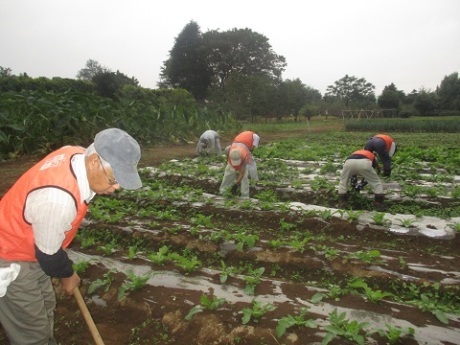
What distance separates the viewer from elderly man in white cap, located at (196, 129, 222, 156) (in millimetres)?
11227

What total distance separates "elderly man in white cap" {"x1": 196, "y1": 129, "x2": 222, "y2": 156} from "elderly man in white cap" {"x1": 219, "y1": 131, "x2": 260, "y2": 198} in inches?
149

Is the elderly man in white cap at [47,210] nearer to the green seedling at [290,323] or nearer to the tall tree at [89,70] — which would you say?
the green seedling at [290,323]

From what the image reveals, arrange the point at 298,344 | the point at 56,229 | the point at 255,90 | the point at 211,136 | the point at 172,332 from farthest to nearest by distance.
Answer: the point at 255,90, the point at 211,136, the point at 172,332, the point at 298,344, the point at 56,229

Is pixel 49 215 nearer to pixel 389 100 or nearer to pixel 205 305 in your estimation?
pixel 205 305

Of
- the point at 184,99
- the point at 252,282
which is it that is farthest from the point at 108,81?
the point at 252,282

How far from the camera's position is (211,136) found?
441 inches

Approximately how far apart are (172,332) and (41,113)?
9707mm

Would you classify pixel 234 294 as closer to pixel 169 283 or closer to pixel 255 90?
pixel 169 283

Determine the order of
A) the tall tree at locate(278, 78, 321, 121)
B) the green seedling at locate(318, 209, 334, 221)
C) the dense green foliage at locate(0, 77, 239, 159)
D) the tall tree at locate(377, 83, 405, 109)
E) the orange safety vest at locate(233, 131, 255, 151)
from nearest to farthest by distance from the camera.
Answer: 1. the green seedling at locate(318, 209, 334, 221)
2. the orange safety vest at locate(233, 131, 255, 151)
3. the dense green foliage at locate(0, 77, 239, 159)
4. the tall tree at locate(278, 78, 321, 121)
5. the tall tree at locate(377, 83, 405, 109)

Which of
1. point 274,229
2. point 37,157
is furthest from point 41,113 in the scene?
point 274,229

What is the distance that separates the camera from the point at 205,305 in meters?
3.11

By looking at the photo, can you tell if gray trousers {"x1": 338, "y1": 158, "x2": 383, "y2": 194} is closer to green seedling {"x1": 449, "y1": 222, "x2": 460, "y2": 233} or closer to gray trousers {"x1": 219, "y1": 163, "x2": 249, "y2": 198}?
green seedling {"x1": 449, "y1": 222, "x2": 460, "y2": 233}

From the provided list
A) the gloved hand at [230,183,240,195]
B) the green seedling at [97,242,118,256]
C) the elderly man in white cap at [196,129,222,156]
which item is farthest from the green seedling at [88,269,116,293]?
the elderly man in white cap at [196,129,222,156]

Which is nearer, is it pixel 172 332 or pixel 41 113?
pixel 172 332
